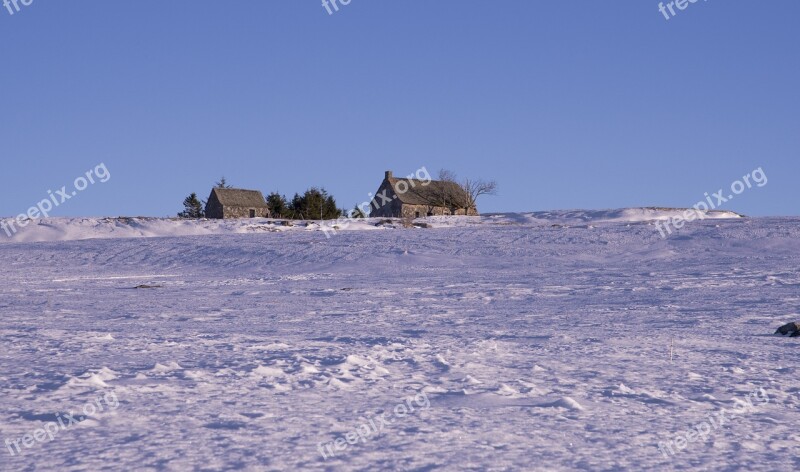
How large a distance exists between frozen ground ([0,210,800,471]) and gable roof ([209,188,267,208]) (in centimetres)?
4976

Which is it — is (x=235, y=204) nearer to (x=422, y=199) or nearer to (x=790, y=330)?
(x=422, y=199)

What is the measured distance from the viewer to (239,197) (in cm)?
7175

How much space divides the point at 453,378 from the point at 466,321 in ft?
15.1

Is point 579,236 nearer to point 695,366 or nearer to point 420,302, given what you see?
Answer: point 420,302

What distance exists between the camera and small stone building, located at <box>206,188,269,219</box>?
70062mm

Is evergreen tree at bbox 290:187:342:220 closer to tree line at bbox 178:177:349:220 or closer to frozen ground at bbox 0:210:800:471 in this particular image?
tree line at bbox 178:177:349:220

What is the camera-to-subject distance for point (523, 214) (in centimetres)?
4866

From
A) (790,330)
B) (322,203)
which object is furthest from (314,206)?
(790,330)

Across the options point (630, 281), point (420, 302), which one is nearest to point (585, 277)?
point (630, 281)

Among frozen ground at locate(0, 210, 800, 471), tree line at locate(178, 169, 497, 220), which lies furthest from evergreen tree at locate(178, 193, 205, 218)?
frozen ground at locate(0, 210, 800, 471)

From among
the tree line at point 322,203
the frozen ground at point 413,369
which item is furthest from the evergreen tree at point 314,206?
the frozen ground at point 413,369

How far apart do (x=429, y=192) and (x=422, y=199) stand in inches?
39.5

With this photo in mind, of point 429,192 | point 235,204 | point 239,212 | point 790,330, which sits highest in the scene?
point 429,192

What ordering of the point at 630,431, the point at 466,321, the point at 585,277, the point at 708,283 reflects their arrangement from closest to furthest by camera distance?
the point at 630,431
the point at 466,321
the point at 708,283
the point at 585,277
